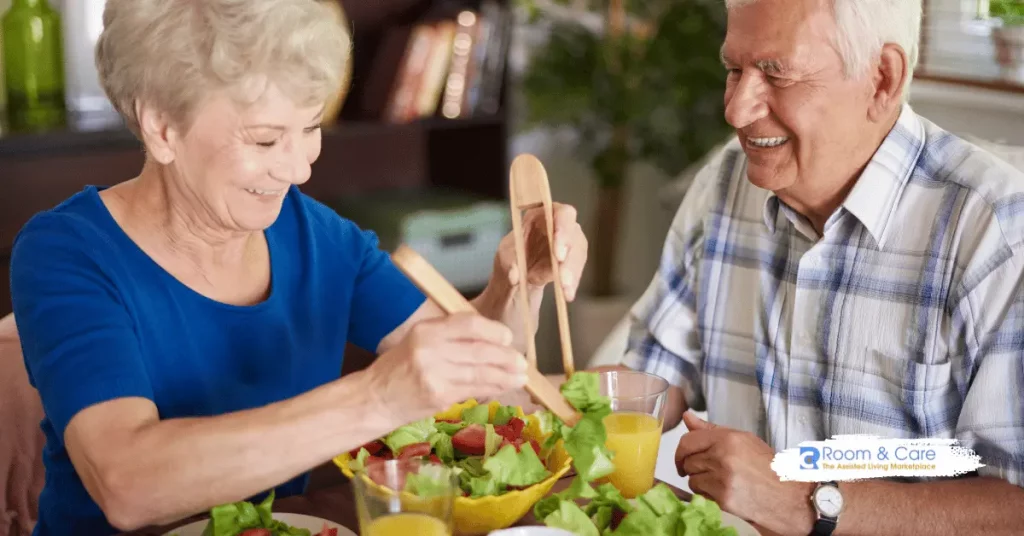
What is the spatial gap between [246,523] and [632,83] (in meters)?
2.77

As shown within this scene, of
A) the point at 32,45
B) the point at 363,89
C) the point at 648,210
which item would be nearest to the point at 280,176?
the point at 32,45

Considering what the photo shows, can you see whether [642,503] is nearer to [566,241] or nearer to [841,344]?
[566,241]

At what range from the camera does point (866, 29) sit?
1547 mm

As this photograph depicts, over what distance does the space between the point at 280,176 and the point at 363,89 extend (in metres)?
2.12

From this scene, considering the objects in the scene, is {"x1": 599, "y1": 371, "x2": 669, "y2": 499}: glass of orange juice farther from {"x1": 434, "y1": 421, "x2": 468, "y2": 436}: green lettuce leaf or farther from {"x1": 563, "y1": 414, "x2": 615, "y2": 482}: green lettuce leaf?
{"x1": 434, "y1": 421, "x2": 468, "y2": 436}: green lettuce leaf

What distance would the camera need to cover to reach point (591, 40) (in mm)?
3689

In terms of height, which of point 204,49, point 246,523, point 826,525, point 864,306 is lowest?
point 826,525

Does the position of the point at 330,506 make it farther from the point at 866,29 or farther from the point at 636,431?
the point at 866,29

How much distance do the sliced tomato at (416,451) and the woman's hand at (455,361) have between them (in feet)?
0.47

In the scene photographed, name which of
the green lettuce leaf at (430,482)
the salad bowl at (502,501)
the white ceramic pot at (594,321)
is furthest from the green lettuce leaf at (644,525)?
the white ceramic pot at (594,321)

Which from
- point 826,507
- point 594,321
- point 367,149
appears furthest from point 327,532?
point 594,321

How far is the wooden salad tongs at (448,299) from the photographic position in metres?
1.05

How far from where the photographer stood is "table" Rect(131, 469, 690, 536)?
1.29m

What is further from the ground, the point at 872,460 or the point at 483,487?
the point at 483,487
